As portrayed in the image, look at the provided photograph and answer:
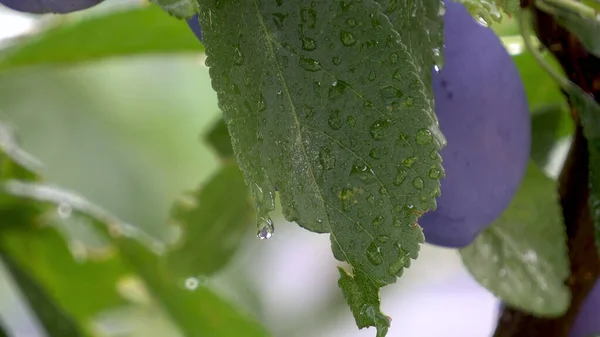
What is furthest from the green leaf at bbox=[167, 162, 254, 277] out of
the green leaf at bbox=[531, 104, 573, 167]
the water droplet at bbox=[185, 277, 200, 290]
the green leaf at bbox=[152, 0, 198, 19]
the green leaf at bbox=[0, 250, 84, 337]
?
the green leaf at bbox=[152, 0, 198, 19]

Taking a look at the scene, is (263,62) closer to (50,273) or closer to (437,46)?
(437,46)

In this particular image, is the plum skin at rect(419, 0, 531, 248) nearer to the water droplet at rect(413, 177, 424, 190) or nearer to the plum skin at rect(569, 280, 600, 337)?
the water droplet at rect(413, 177, 424, 190)

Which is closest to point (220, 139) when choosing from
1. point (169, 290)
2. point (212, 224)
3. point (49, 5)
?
point (212, 224)

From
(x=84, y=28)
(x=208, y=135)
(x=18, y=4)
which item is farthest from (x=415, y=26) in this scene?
(x=84, y=28)

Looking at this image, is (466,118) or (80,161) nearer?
(466,118)

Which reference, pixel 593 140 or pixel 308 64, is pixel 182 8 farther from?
pixel 593 140
